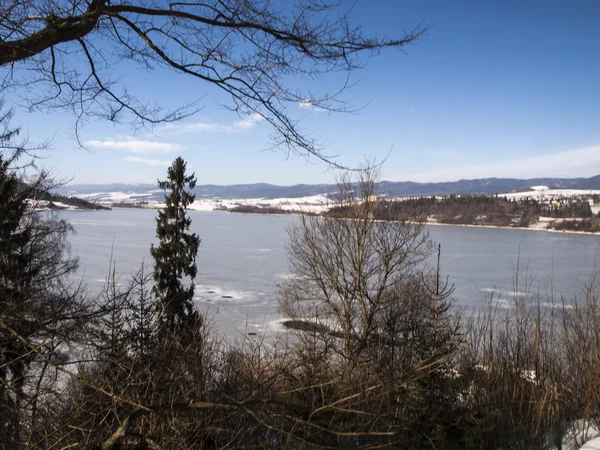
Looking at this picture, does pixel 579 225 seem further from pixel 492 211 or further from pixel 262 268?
pixel 262 268

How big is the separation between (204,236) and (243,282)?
21.1 m

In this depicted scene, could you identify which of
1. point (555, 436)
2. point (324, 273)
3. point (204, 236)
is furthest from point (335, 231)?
point (204, 236)

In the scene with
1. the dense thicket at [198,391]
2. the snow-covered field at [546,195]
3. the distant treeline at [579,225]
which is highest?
the snow-covered field at [546,195]

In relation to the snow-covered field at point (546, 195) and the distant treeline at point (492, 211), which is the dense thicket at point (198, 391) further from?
the snow-covered field at point (546, 195)

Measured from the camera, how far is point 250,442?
8.52 feet

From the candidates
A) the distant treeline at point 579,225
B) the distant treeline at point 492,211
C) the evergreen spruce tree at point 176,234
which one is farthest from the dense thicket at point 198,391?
the distant treeline at point 579,225

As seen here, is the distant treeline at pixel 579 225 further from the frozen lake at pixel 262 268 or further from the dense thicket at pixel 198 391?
the dense thicket at pixel 198 391

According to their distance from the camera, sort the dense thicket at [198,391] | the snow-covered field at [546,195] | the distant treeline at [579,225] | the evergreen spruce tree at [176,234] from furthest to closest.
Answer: the snow-covered field at [546,195]
the distant treeline at [579,225]
the evergreen spruce tree at [176,234]
the dense thicket at [198,391]

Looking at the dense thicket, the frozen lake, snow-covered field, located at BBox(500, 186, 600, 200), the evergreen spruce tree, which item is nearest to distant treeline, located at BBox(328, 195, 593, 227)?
the frozen lake

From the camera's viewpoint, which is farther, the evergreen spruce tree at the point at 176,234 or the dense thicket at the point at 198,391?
the evergreen spruce tree at the point at 176,234

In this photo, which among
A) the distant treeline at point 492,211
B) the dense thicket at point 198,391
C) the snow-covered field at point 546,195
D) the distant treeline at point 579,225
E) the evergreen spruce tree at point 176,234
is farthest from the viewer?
the snow-covered field at point 546,195

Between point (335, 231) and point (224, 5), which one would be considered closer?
point (224, 5)

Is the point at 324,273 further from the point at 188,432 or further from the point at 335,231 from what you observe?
the point at 188,432

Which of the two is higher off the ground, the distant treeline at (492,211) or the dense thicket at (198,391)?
the dense thicket at (198,391)
